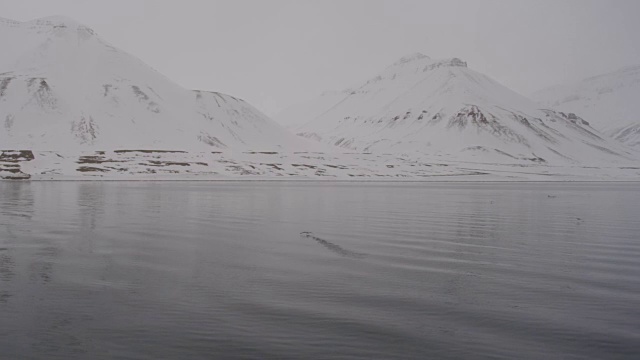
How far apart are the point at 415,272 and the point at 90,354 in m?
12.5

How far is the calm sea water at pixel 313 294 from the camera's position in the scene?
498 inches

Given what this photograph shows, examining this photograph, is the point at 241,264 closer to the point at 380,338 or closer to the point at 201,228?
the point at 380,338

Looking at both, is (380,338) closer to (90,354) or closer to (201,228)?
(90,354)

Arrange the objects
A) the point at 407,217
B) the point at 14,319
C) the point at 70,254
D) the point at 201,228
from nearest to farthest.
→ the point at 14,319 → the point at 70,254 → the point at 201,228 → the point at 407,217

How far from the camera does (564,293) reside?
18.2 m

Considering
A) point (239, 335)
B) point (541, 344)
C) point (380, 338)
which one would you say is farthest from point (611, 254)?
point (239, 335)

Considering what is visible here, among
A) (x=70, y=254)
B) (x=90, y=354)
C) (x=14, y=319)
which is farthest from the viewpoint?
(x=70, y=254)

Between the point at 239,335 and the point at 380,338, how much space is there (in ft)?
10.5

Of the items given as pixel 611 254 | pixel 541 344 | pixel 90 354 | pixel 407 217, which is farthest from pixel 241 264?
pixel 407 217

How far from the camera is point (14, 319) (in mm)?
14117

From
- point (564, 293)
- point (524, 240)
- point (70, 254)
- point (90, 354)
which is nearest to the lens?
point (90, 354)

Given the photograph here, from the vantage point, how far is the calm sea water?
498 inches

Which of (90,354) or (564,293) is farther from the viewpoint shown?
(564,293)

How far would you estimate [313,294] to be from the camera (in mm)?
17422
